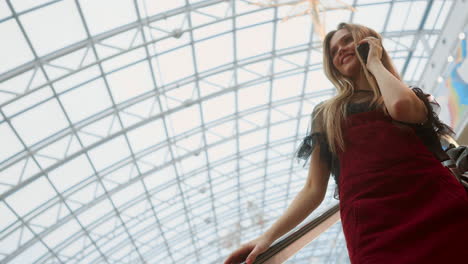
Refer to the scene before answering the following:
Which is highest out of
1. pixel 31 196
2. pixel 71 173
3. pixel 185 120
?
pixel 185 120

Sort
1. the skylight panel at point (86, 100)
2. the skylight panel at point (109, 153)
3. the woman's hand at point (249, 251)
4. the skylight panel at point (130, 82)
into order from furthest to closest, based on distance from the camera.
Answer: the skylight panel at point (109, 153), the skylight panel at point (130, 82), the skylight panel at point (86, 100), the woman's hand at point (249, 251)

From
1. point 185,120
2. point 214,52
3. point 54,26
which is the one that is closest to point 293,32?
point 214,52

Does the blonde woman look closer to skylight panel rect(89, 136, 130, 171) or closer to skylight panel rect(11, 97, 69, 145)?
skylight panel rect(11, 97, 69, 145)

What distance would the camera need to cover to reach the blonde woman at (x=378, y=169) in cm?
129

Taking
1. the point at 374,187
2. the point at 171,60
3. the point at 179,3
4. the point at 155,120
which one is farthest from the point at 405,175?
the point at 155,120

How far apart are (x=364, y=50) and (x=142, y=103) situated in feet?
64.0

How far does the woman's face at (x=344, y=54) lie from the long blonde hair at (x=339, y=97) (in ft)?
0.09

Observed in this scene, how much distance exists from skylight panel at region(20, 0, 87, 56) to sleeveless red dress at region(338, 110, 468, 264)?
50.9 ft

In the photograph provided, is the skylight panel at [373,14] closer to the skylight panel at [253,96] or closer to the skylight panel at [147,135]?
the skylight panel at [253,96]

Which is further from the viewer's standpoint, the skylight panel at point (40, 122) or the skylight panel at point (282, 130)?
the skylight panel at point (282, 130)

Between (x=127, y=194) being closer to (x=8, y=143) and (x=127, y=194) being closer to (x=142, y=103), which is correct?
(x=142, y=103)

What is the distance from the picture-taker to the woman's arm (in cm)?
190

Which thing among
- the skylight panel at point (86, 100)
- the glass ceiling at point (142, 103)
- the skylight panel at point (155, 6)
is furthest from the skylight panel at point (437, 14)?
the skylight panel at point (86, 100)

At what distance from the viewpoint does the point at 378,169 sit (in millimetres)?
1539
